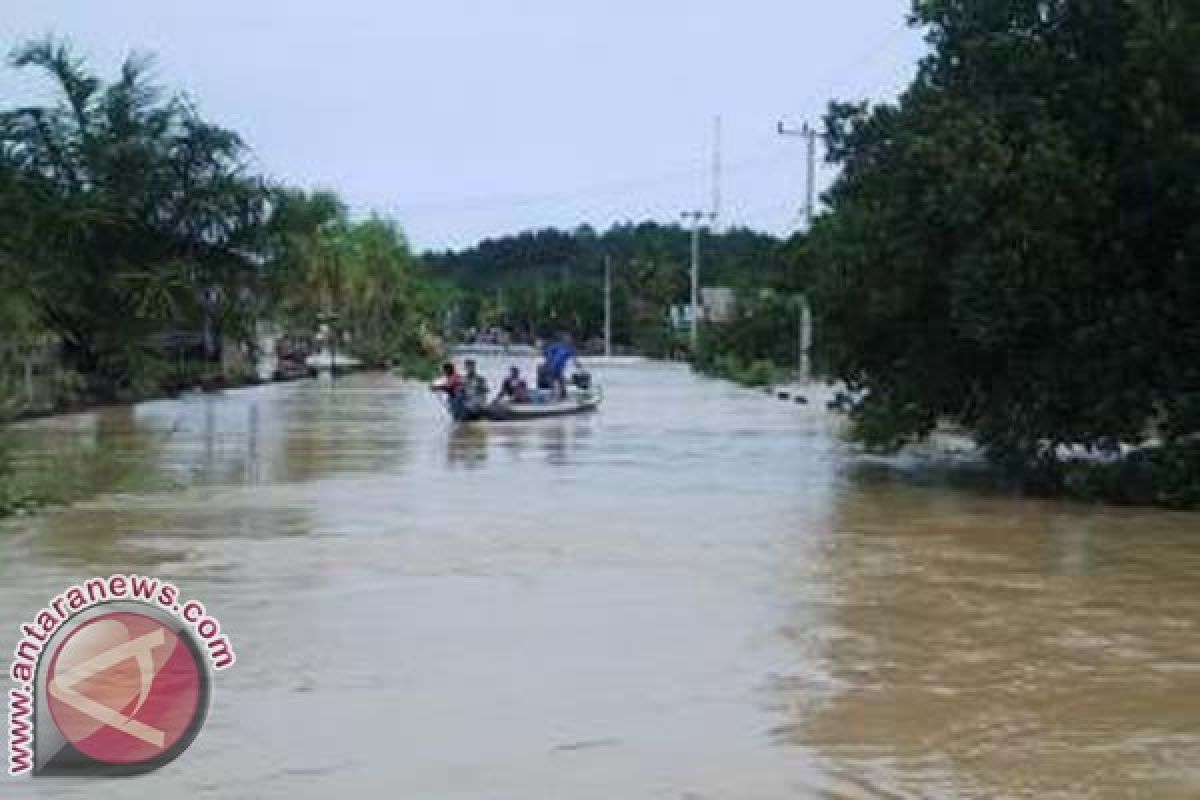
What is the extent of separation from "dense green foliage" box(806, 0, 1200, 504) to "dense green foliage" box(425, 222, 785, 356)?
6176 centimetres

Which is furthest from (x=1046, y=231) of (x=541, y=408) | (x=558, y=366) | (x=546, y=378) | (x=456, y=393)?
(x=558, y=366)

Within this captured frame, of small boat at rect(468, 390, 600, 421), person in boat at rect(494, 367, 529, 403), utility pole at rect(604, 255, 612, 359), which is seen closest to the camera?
small boat at rect(468, 390, 600, 421)

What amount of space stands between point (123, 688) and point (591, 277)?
5762 inches

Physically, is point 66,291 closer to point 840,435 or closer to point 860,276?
point 840,435

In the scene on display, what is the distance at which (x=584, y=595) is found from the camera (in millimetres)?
14781

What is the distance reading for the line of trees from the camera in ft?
156

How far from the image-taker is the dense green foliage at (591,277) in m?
128

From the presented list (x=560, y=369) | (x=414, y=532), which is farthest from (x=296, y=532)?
(x=560, y=369)

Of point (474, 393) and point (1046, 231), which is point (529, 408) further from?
point (1046, 231)

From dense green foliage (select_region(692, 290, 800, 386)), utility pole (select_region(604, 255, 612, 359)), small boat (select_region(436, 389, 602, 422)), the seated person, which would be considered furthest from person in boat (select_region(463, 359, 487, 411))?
utility pole (select_region(604, 255, 612, 359))

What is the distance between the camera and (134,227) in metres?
50.3

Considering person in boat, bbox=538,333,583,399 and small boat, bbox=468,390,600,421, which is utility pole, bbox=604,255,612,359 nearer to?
person in boat, bbox=538,333,583,399

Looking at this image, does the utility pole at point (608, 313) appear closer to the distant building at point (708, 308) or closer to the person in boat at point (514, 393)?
the distant building at point (708, 308)

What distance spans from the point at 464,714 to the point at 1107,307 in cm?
1482
